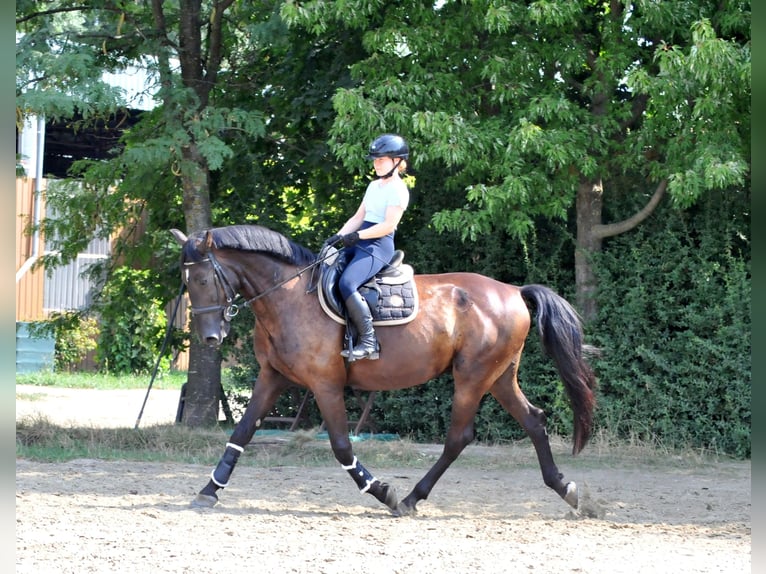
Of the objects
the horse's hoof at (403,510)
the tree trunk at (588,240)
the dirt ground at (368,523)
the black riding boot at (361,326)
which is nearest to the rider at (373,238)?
the black riding boot at (361,326)

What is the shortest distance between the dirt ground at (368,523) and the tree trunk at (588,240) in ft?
7.80

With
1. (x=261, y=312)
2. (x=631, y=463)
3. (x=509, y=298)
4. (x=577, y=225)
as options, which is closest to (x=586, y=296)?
(x=577, y=225)

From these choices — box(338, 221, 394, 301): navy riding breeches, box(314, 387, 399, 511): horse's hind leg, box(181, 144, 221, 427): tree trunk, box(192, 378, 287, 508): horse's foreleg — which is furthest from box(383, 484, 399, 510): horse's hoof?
box(181, 144, 221, 427): tree trunk

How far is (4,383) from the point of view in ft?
4.84

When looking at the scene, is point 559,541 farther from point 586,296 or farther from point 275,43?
point 275,43

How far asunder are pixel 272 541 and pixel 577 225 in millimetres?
7080

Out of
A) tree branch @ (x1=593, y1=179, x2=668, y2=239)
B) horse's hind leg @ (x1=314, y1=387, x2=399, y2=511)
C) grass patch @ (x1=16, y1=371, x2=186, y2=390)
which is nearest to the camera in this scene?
horse's hind leg @ (x1=314, y1=387, x2=399, y2=511)

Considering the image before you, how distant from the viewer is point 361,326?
22.8ft

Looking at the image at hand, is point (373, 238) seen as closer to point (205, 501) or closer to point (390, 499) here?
point (390, 499)

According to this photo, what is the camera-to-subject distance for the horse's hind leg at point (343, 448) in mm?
6930

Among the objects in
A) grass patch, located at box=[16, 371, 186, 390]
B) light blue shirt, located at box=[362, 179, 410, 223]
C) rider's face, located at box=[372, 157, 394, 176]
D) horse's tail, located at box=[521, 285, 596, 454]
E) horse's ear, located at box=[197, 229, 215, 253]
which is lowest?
grass patch, located at box=[16, 371, 186, 390]

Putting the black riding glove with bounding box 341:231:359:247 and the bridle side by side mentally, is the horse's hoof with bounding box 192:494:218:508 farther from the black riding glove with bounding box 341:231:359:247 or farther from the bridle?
the black riding glove with bounding box 341:231:359:247

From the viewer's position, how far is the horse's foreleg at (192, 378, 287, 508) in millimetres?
7066

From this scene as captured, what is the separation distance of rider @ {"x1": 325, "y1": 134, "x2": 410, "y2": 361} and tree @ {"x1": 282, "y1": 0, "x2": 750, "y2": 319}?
8.77ft
